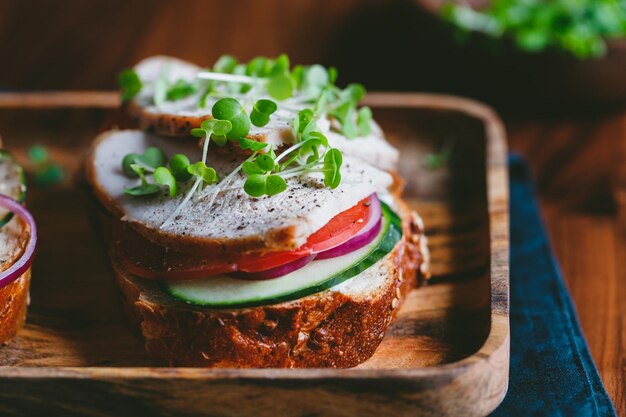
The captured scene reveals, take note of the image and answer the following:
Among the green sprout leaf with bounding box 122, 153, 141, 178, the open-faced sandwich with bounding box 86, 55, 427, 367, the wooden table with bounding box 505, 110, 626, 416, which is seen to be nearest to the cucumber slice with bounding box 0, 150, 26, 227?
the open-faced sandwich with bounding box 86, 55, 427, 367

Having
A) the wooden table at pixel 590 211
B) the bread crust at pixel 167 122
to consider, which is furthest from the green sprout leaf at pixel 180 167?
the wooden table at pixel 590 211

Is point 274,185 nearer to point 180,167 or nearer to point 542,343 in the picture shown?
point 180,167

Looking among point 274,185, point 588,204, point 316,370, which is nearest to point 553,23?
point 588,204

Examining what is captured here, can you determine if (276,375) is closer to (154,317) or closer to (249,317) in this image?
(249,317)

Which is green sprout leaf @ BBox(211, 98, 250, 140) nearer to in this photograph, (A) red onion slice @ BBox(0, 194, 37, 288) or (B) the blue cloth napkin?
(A) red onion slice @ BBox(0, 194, 37, 288)

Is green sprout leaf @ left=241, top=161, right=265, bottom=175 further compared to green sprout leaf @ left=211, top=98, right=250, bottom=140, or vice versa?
green sprout leaf @ left=211, top=98, right=250, bottom=140

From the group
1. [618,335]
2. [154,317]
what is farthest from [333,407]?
[618,335]
